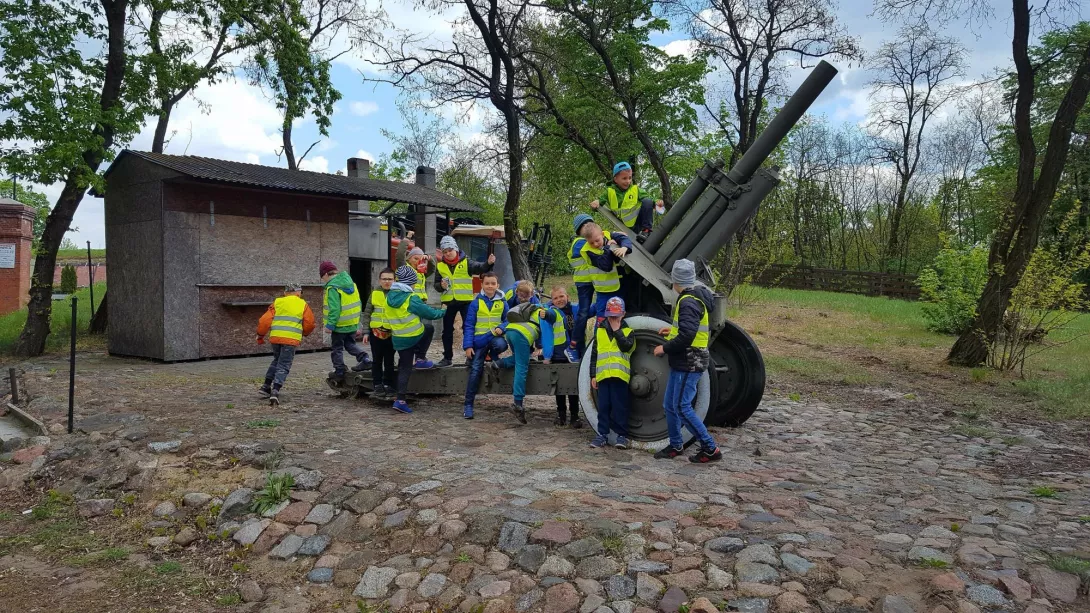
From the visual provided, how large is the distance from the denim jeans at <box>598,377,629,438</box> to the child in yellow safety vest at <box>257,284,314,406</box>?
403 centimetres

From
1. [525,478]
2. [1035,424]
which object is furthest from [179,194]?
[1035,424]

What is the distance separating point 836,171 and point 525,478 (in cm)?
4504

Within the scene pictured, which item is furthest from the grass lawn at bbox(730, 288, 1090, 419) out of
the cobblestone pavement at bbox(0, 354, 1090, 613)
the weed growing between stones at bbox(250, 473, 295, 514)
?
the weed growing between stones at bbox(250, 473, 295, 514)

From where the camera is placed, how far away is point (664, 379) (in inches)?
269

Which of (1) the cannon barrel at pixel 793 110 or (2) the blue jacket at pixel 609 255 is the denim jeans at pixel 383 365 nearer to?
(2) the blue jacket at pixel 609 255

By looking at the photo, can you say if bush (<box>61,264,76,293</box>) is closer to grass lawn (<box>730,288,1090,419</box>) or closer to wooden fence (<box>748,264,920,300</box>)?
grass lawn (<box>730,288,1090,419</box>)

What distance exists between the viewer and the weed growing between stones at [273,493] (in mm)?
5590

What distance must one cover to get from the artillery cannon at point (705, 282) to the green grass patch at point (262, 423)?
2.29 metres

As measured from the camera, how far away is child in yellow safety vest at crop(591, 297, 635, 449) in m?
6.62

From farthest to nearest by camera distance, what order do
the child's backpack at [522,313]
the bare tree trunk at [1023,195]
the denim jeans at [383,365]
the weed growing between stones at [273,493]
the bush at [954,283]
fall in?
the bush at [954,283] → the bare tree trunk at [1023,195] → the denim jeans at [383,365] → the child's backpack at [522,313] → the weed growing between stones at [273,493]

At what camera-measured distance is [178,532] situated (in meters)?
5.54

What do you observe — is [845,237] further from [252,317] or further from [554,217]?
[252,317]

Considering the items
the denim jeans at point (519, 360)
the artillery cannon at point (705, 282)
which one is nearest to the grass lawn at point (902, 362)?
the artillery cannon at point (705, 282)

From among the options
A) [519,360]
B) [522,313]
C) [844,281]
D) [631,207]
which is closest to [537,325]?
[522,313]
